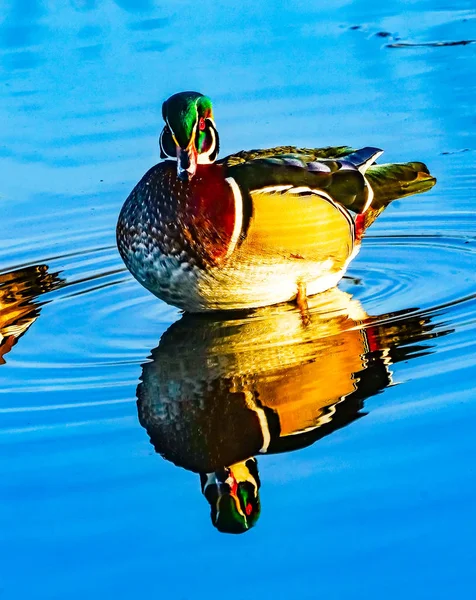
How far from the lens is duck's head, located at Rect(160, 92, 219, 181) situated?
6070 mm

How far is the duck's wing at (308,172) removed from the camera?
6320 millimetres

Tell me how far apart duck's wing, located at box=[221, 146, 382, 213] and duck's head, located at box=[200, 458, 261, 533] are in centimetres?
204

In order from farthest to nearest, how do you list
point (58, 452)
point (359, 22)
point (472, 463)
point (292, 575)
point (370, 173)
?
point (359, 22), point (370, 173), point (58, 452), point (472, 463), point (292, 575)

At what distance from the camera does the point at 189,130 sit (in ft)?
20.0

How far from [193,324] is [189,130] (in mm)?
875

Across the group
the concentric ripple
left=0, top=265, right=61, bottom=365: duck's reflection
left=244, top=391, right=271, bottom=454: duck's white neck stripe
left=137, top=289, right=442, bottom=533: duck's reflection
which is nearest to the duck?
left=137, top=289, right=442, bottom=533: duck's reflection

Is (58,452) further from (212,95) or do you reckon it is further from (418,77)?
(418,77)

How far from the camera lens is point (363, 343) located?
5.75m

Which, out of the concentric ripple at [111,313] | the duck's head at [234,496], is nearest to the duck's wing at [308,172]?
the concentric ripple at [111,313]

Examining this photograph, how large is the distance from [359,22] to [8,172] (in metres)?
3.72

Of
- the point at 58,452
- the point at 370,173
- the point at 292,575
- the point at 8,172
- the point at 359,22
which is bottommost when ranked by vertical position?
the point at 292,575

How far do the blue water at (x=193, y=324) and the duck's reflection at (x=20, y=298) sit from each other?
0.06 ft

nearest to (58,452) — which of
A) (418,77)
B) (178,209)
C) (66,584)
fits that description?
(66,584)

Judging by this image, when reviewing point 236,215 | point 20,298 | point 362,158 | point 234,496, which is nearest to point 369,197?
point 362,158
